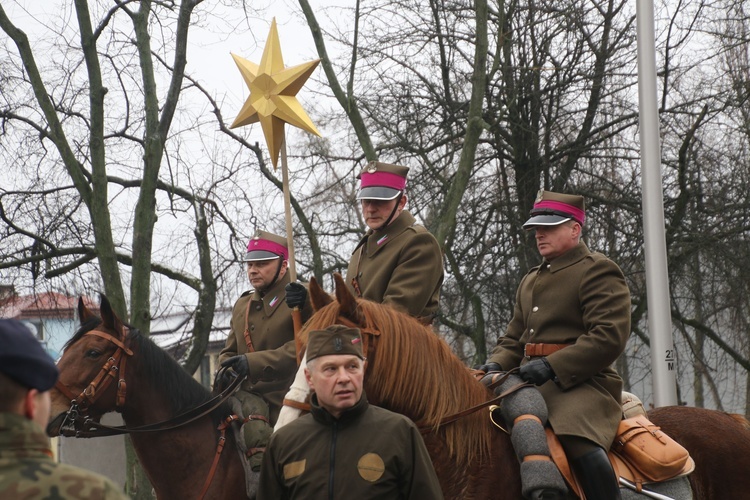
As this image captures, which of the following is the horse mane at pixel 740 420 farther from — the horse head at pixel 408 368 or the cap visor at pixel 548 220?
the horse head at pixel 408 368

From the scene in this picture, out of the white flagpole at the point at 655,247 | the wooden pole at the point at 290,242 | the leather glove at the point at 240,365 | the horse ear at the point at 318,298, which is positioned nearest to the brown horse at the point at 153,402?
the leather glove at the point at 240,365

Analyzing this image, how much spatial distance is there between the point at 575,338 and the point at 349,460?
1.99 m

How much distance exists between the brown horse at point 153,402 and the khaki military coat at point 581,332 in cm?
206

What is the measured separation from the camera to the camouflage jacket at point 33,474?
202 cm

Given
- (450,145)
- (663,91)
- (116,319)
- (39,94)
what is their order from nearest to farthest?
(116,319)
(39,94)
(663,91)
(450,145)

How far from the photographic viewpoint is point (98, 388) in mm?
5680

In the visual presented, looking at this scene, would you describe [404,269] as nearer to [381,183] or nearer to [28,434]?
[381,183]

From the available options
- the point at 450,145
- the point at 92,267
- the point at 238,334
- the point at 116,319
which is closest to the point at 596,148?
the point at 450,145

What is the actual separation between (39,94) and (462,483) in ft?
24.1

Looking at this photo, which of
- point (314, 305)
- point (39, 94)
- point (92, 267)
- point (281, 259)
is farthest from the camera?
point (92, 267)

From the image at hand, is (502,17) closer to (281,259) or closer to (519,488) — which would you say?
(281,259)

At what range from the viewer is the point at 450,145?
1434cm

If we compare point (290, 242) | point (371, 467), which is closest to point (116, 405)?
point (290, 242)

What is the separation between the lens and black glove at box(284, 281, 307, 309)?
521 centimetres
